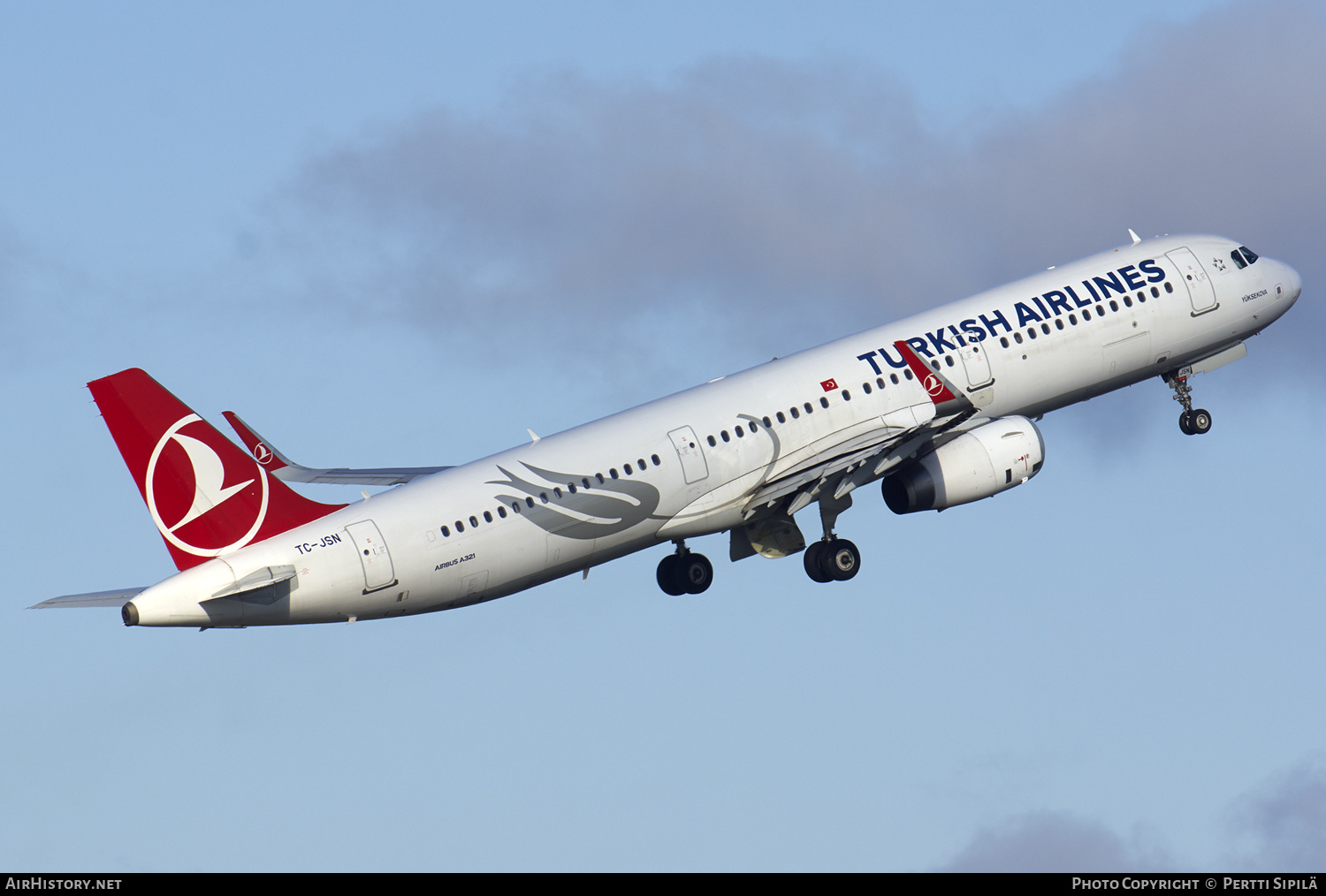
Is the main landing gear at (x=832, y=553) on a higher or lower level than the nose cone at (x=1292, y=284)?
lower

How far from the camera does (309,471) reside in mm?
59094

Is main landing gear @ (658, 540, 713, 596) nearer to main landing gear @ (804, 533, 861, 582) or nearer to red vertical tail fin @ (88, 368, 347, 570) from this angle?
main landing gear @ (804, 533, 861, 582)

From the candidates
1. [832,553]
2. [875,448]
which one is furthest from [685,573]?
[875,448]

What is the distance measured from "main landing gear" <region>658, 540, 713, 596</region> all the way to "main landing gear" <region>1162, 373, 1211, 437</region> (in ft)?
51.1

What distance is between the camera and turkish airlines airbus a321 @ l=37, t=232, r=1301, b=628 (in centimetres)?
4569

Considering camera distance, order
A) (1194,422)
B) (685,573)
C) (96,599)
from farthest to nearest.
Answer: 1. (1194,422)
2. (685,573)
3. (96,599)

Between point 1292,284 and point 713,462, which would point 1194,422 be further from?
point 713,462

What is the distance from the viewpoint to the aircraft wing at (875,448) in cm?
5238

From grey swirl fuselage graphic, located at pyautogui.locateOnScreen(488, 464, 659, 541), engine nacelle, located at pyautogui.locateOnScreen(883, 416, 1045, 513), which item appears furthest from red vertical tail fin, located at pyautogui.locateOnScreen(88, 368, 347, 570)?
engine nacelle, located at pyautogui.locateOnScreen(883, 416, 1045, 513)

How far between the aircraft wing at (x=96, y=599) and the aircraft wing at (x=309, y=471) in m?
12.6

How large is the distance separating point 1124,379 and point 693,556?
13687 millimetres

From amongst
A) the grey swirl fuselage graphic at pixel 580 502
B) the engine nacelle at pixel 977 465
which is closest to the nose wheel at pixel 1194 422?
the engine nacelle at pixel 977 465

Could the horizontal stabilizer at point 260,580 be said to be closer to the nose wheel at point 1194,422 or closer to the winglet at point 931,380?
the winglet at point 931,380

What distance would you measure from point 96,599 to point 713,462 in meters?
15.9
